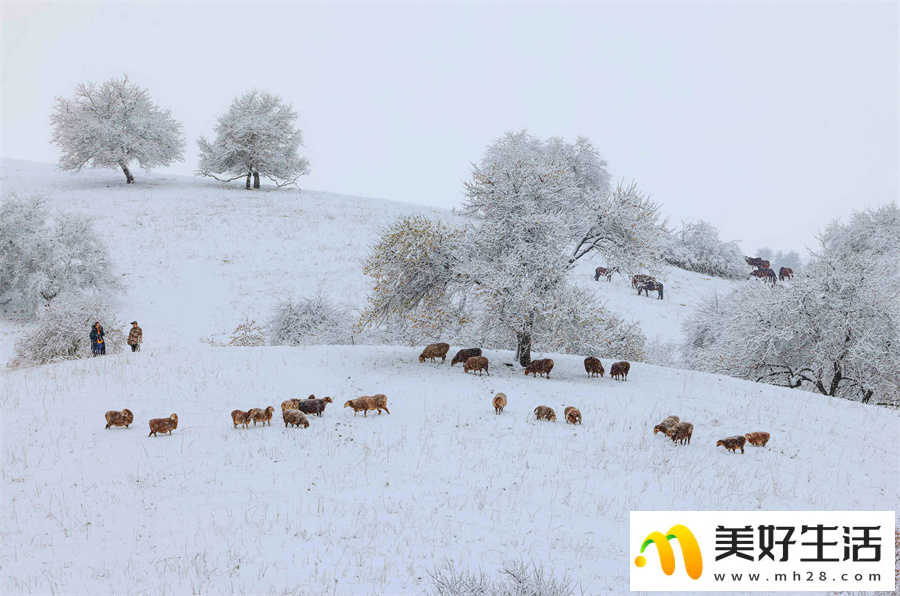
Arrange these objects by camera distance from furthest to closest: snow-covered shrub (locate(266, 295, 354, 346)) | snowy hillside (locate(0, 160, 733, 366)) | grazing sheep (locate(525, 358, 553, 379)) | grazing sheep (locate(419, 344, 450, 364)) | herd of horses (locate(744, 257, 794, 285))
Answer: herd of horses (locate(744, 257, 794, 285)) → snowy hillside (locate(0, 160, 733, 366)) → snow-covered shrub (locate(266, 295, 354, 346)) → grazing sheep (locate(419, 344, 450, 364)) → grazing sheep (locate(525, 358, 553, 379))

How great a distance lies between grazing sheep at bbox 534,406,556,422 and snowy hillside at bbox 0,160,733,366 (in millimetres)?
17227

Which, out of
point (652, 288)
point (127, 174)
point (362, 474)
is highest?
point (127, 174)

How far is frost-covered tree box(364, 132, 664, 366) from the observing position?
17.4m

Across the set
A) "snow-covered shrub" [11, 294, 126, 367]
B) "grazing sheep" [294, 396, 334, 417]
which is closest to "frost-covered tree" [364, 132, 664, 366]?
"grazing sheep" [294, 396, 334, 417]

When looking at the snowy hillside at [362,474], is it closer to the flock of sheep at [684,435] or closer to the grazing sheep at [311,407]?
the flock of sheep at [684,435]

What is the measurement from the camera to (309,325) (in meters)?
26.8

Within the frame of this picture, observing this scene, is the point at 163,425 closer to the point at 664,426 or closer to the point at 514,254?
the point at 514,254

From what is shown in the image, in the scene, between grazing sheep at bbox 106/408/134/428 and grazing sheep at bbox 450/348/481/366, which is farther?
grazing sheep at bbox 450/348/481/366

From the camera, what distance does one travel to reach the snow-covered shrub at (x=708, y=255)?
2256 inches

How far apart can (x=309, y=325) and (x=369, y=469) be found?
58.7ft

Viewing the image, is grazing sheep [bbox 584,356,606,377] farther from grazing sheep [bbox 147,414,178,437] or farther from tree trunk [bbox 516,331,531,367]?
grazing sheep [bbox 147,414,178,437]

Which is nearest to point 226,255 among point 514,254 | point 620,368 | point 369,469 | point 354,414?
point 514,254

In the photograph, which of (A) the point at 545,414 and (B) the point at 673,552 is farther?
(A) the point at 545,414

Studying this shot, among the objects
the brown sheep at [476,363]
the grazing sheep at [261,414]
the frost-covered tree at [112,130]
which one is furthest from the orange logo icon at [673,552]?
the frost-covered tree at [112,130]
